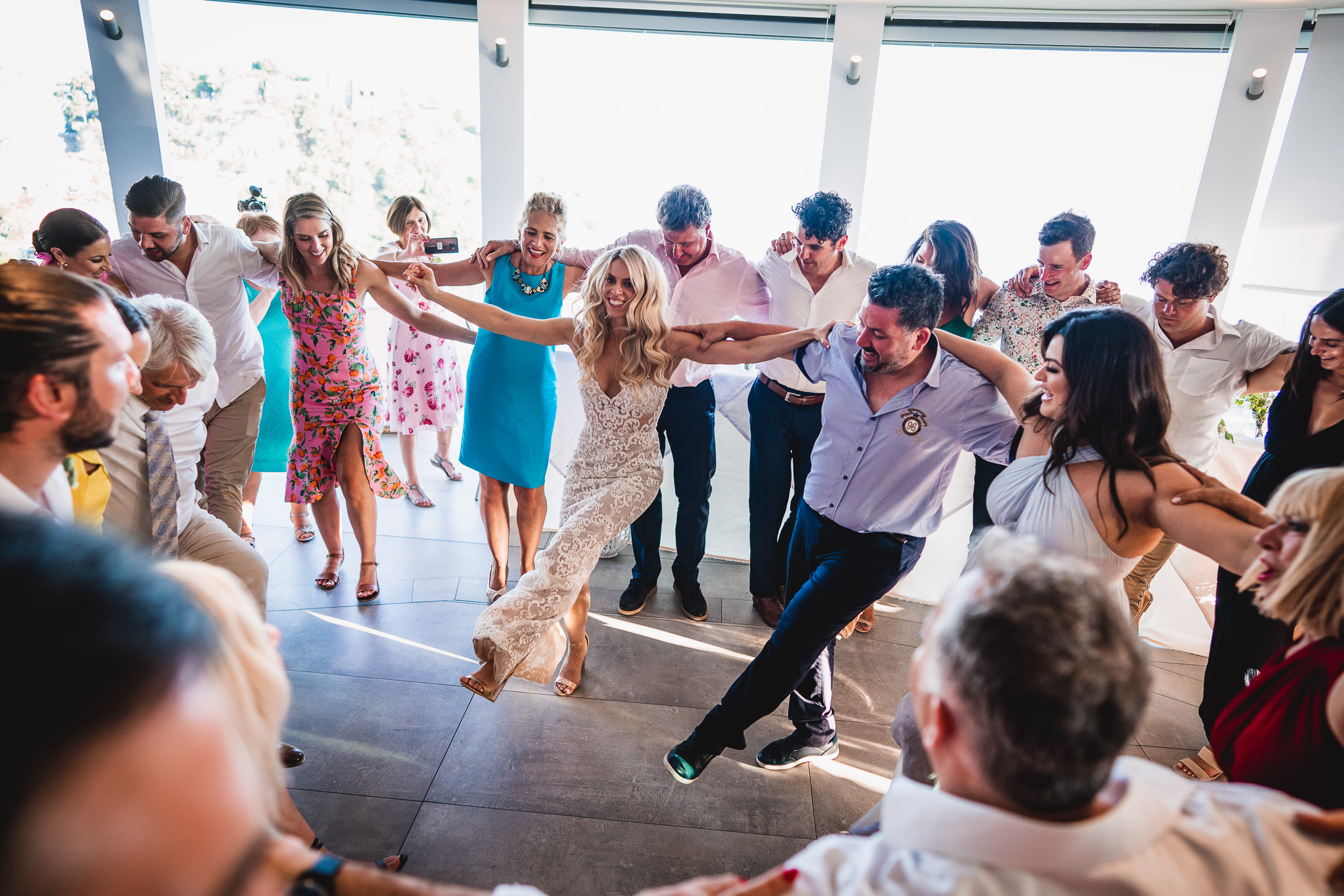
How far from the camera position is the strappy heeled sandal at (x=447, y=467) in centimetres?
477

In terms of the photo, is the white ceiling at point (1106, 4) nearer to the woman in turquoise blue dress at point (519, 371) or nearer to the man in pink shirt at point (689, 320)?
the man in pink shirt at point (689, 320)

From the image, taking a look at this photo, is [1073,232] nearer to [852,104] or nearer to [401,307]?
[852,104]

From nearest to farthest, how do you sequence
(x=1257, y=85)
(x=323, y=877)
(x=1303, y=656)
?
(x=323, y=877) < (x=1303, y=656) < (x=1257, y=85)

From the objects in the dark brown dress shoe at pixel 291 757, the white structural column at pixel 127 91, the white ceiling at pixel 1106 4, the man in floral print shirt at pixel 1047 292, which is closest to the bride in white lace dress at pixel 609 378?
the dark brown dress shoe at pixel 291 757

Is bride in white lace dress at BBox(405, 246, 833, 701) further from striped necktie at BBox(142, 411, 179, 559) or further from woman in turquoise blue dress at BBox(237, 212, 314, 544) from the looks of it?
woman in turquoise blue dress at BBox(237, 212, 314, 544)

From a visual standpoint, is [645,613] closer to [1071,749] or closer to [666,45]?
[1071,749]

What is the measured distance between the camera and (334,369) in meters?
2.99

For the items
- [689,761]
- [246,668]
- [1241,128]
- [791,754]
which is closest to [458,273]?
[689,761]

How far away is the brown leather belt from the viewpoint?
300cm

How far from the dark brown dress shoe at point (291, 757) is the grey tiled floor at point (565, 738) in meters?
0.03

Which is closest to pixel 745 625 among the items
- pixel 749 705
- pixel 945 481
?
pixel 749 705

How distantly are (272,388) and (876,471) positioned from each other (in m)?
3.34

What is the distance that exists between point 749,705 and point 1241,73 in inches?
217

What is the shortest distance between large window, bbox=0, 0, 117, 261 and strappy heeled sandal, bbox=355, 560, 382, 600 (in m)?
4.03
